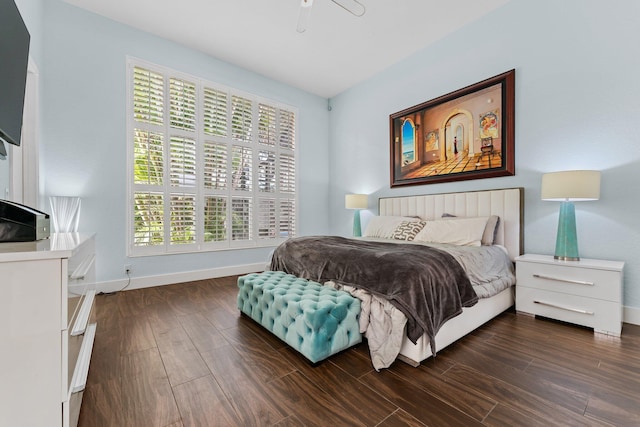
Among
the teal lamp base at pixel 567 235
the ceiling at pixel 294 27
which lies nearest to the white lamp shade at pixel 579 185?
the teal lamp base at pixel 567 235

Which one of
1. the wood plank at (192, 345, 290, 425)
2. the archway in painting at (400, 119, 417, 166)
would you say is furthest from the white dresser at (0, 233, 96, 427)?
the archway in painting at (400, 119, 417, 166)

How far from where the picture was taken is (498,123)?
3.06 m

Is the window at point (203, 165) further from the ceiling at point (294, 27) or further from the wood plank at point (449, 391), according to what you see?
the wood plank at point (449, 391)

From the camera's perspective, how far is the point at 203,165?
3.90m

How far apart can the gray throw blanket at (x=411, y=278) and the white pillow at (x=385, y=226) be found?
4.26 feet

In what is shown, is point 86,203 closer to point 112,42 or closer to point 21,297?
point 112,42

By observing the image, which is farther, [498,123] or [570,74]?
[498,123]

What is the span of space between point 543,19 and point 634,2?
2.10 ft

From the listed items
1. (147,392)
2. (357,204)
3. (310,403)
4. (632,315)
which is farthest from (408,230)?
(147,392)

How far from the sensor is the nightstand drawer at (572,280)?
6.74 ft

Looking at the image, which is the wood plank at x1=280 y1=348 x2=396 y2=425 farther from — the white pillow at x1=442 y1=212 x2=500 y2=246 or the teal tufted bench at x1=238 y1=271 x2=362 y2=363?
the white pillow at x1=442 y1=212 x2=500 y2=246

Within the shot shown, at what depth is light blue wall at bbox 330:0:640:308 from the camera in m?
2.32

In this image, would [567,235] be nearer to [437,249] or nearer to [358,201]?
[437,249]

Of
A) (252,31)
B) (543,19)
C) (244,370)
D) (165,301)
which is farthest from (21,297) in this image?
(543,19)
